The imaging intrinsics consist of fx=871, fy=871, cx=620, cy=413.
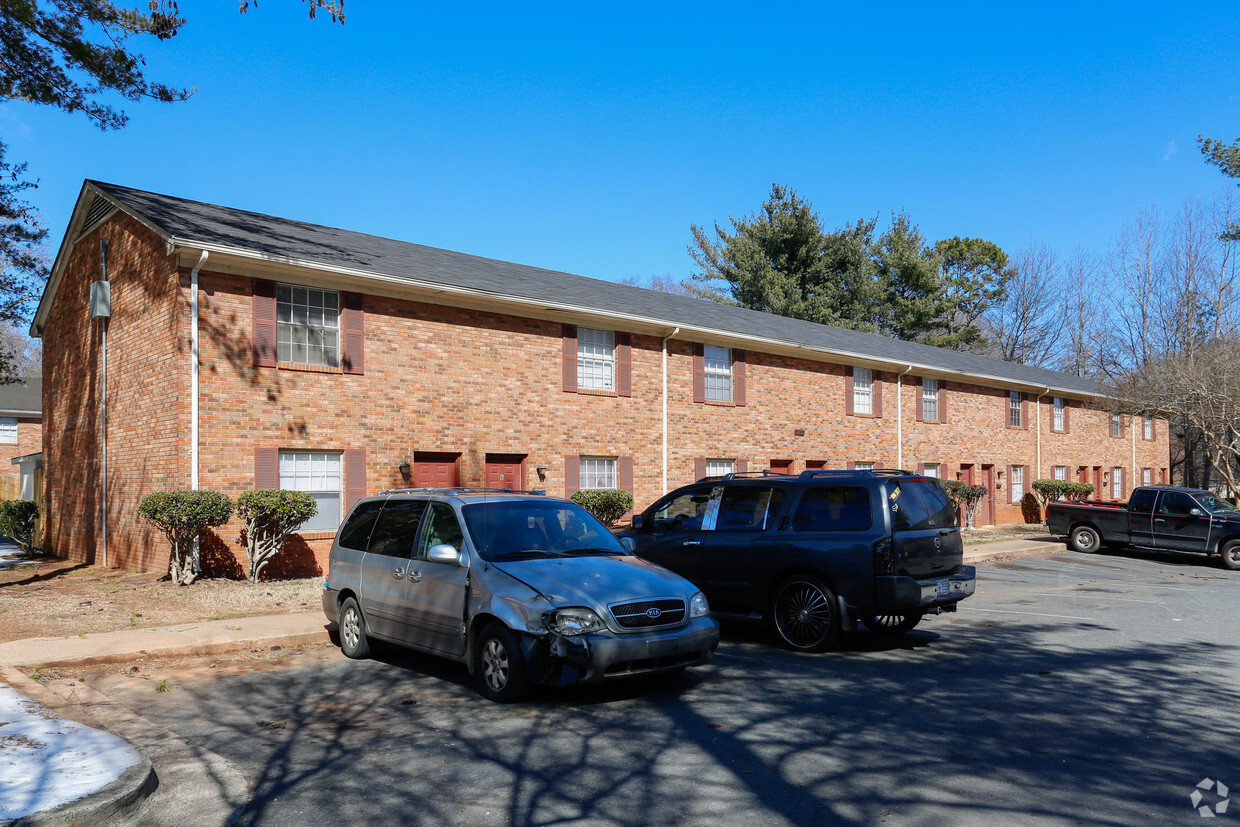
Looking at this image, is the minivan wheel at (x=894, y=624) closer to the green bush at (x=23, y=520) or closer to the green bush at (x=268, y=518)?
the green bush at (x=268, y=518)

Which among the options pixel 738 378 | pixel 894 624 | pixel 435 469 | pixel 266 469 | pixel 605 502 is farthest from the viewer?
pixel 738 378

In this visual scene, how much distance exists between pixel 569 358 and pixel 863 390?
1126 centimetres

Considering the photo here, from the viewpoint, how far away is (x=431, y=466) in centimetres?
1630

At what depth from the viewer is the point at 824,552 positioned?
888 cm

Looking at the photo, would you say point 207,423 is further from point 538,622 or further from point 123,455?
point 538,622

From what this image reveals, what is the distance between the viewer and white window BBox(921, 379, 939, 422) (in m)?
27.9

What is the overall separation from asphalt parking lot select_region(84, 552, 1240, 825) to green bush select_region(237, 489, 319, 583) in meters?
5.05

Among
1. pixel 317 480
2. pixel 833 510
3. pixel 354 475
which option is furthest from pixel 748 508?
pixel 317 480

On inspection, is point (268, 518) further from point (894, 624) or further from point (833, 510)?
point (894, 624)

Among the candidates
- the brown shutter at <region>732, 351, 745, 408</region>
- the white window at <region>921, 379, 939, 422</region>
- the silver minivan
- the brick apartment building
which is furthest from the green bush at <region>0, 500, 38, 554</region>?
the white window at <region>921, 379, 939, 422</region>

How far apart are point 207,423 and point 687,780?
11.1 meters

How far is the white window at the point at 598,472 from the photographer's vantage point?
18641 mm

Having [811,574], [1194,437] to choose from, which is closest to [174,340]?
[811,574]

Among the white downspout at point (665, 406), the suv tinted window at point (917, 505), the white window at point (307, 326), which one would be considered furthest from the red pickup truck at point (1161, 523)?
the white window at point (307, 326)
